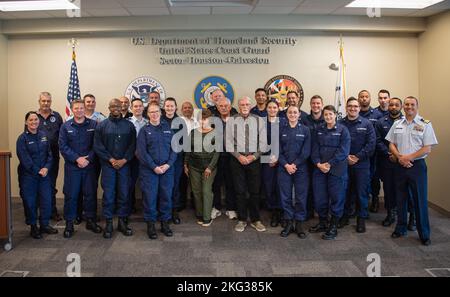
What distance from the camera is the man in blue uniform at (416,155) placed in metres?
3.61

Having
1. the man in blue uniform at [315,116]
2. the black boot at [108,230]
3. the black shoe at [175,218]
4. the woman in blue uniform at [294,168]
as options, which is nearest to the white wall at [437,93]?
the man in blue uniform at [315,116]

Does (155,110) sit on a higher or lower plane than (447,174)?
higher

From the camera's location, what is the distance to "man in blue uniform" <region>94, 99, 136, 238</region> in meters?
3.86

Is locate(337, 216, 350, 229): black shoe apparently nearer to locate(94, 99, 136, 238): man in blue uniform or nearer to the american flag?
locate(94, 99, 136, 238): man in blue uniform

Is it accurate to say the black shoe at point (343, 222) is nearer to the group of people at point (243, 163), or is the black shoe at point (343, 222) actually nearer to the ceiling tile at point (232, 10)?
the group of people at point (243, 163)

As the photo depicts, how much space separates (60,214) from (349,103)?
3965mm

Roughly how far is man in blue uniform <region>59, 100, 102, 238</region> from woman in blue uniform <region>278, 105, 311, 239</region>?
2.13 m

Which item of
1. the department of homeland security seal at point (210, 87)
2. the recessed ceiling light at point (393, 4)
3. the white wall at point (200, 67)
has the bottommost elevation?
the department of homeland security seal at point (210, 87)

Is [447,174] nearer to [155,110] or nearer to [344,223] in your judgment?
[344,223]

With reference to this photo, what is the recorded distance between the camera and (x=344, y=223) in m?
4.29

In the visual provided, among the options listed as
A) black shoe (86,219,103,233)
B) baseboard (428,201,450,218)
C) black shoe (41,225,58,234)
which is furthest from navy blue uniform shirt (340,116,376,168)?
black shoe (41,225,58,234)

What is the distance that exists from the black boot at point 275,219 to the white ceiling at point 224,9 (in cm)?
266

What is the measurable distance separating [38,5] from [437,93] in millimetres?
5630

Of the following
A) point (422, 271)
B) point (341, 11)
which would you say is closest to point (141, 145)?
point (422, 271)
